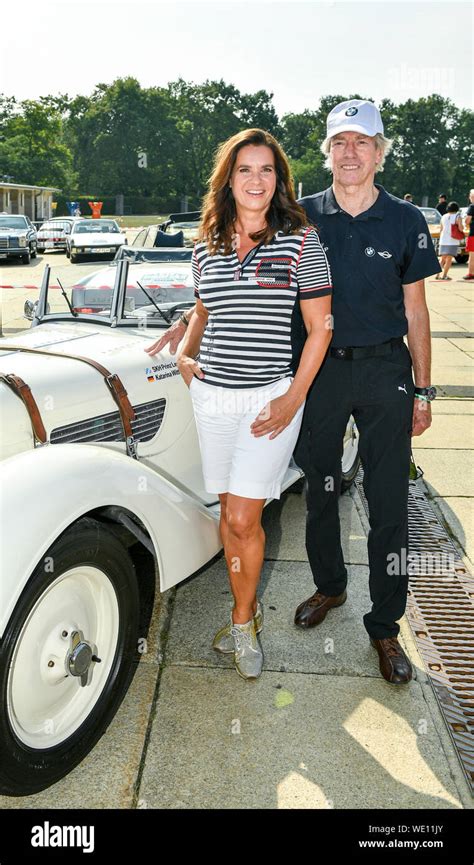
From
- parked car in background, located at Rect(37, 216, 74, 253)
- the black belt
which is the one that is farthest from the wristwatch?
parked car in background, located at Rect(37, 216, 74, 253)

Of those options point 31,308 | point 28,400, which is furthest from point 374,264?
point 31,308

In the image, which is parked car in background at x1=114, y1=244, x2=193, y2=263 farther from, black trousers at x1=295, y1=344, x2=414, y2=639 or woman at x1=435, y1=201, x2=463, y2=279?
woman at x1=435, y1=201, x2=463, y2=279

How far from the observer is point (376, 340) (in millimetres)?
2914

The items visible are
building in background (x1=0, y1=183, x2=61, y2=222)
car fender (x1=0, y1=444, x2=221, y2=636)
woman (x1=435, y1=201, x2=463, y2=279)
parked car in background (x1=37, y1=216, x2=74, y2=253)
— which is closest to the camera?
car fender (x1=0, y1=444, x2=221, y2=636)

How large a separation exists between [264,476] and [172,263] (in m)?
2.47

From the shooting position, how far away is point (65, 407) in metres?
2.95

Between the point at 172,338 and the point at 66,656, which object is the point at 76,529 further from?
the point at 172,338

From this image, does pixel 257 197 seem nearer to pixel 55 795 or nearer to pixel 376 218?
pixel 376 218

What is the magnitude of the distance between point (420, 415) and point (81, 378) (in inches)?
58.4

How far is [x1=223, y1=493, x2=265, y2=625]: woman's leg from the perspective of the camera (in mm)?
2814
